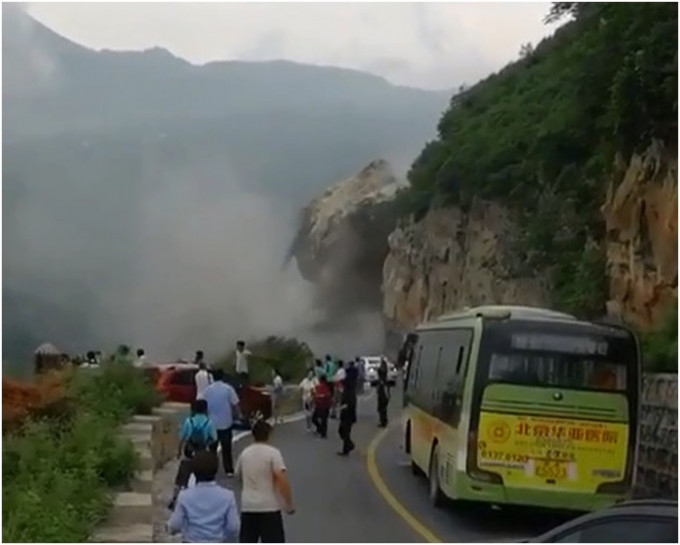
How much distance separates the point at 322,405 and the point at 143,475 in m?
11.3

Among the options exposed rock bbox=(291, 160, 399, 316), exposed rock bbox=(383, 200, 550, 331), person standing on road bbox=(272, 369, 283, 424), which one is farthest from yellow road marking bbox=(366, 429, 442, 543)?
exposed rock bbox=(291, 160, 399, 316)

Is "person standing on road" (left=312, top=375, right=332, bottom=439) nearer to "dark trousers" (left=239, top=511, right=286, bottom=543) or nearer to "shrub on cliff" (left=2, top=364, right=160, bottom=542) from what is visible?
"shrub on cliff" (left=2, top=364, right=160, bottom=542)

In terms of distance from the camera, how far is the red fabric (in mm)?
25969

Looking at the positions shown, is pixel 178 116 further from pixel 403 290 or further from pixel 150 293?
pixel 403 290

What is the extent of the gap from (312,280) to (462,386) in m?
57.8

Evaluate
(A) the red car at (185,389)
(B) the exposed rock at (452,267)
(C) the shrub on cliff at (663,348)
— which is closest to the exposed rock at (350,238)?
(B) the exposed rock at (452,267)

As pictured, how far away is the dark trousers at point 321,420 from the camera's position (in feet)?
86.6

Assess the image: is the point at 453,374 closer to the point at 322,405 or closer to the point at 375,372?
the point at 322,405

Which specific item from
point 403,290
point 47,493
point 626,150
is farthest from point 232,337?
point 47,493

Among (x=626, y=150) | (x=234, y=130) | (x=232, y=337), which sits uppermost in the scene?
(x=234, y=130)

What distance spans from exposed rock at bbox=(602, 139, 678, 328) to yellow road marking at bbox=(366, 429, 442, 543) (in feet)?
18.9

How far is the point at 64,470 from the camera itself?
1329 cm

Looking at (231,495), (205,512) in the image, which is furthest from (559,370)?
(205,512)

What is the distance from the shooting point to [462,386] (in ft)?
52.5
